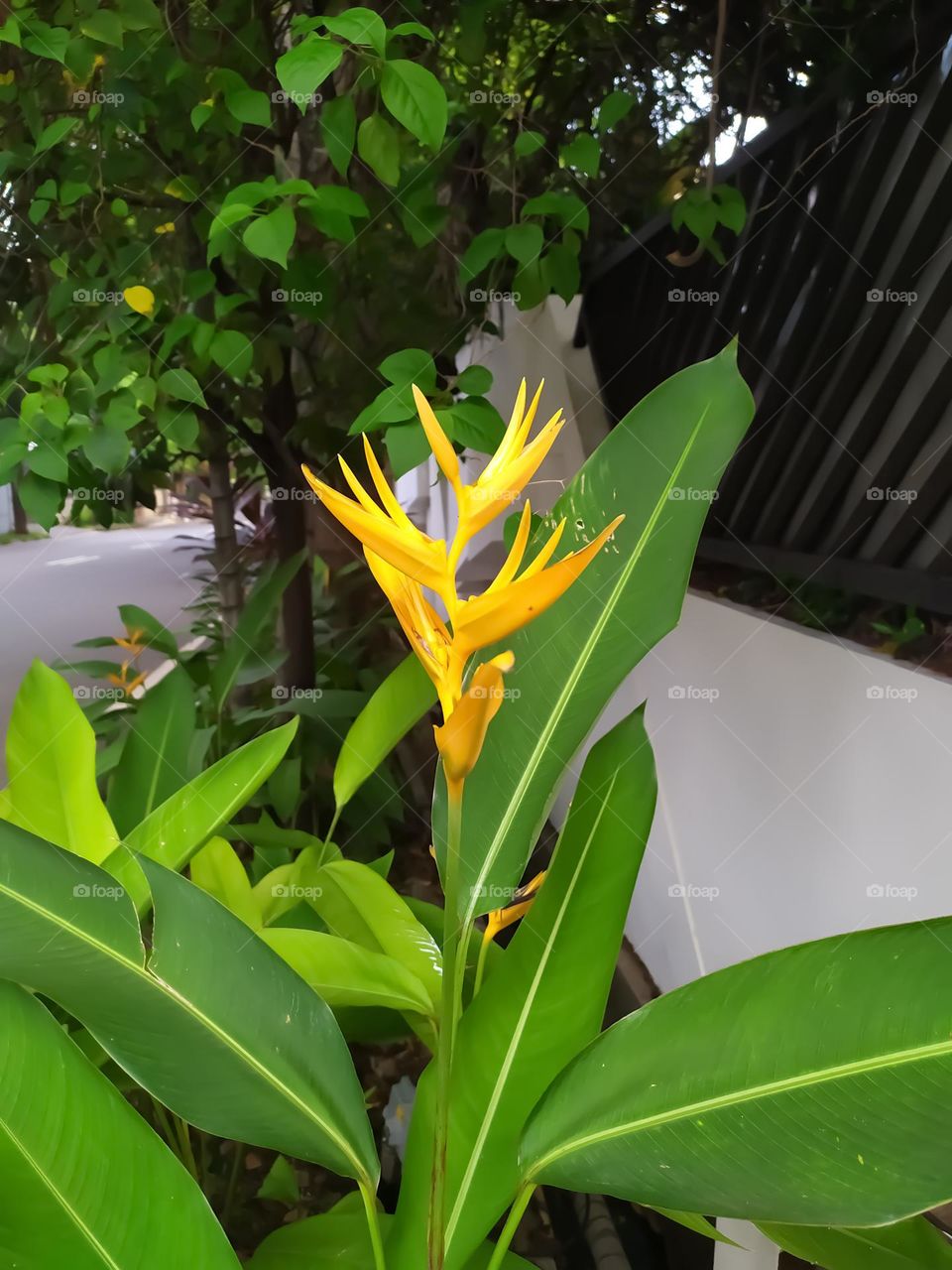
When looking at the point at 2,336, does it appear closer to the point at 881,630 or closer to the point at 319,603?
the point at 319,603

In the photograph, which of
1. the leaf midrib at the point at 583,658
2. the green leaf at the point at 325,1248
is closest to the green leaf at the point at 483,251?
the leaf midrib at the point at 583,658

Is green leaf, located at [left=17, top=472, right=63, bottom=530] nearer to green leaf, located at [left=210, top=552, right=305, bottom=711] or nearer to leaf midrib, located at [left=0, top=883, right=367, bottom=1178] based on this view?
green leaf, located at [left=210, top=552, right=305, bottom=711]

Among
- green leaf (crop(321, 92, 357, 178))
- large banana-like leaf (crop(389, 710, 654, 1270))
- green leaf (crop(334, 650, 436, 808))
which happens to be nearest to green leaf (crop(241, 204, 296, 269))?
green leaf (crop(321, 92, 357, 178))

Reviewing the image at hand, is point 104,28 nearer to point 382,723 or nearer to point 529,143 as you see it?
point 529,143

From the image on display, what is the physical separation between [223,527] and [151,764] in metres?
0.50

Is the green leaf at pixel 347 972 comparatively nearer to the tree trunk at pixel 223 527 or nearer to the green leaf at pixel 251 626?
the green leaf at pixel 251 626

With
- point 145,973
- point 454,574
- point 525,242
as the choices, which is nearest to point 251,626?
point 525,242

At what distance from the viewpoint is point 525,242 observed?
30.9 inches

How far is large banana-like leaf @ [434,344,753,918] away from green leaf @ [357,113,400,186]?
1.11 ft

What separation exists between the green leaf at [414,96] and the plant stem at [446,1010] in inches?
20.7

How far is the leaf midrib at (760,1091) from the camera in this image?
1.15 feet

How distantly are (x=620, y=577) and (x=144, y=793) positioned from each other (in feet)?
2.05

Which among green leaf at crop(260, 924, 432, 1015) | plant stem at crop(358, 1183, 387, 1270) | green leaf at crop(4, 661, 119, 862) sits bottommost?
plant stem at crop(358, 1183, 387, 1270)

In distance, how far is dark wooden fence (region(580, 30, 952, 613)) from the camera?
0.75m
